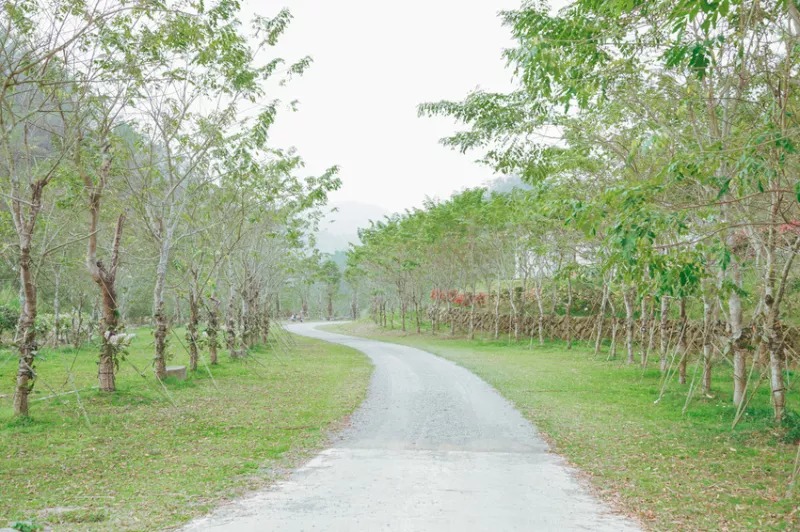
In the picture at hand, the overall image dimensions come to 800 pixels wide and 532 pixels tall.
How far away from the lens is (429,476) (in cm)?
674

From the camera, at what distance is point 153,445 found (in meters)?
8.50

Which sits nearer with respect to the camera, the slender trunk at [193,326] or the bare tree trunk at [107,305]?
the bare tree trunk at [107,305]

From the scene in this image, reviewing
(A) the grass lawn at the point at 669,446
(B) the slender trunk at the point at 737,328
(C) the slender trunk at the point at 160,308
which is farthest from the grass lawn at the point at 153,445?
(B) the slender trunk at the point at 737,328

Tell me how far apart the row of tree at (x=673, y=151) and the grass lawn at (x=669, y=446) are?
1.06 meters

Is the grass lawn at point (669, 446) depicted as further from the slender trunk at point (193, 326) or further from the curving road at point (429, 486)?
the slender trunk at point (193, 326)

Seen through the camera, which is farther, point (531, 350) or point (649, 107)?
point (531, 350)

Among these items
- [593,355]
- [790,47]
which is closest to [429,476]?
[790,47]

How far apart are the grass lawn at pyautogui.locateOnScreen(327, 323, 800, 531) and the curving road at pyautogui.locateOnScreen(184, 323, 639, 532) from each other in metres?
0.58

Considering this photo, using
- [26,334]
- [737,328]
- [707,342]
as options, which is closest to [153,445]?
[26,334]

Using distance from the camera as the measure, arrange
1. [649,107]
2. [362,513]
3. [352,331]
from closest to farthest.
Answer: [362,513]
[649,107]
[352,331]

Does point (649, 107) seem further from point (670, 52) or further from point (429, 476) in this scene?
point (429, 476)

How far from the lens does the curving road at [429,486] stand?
5184 millimetres

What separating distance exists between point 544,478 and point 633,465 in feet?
5.35

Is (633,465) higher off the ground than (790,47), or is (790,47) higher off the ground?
(790,47)
